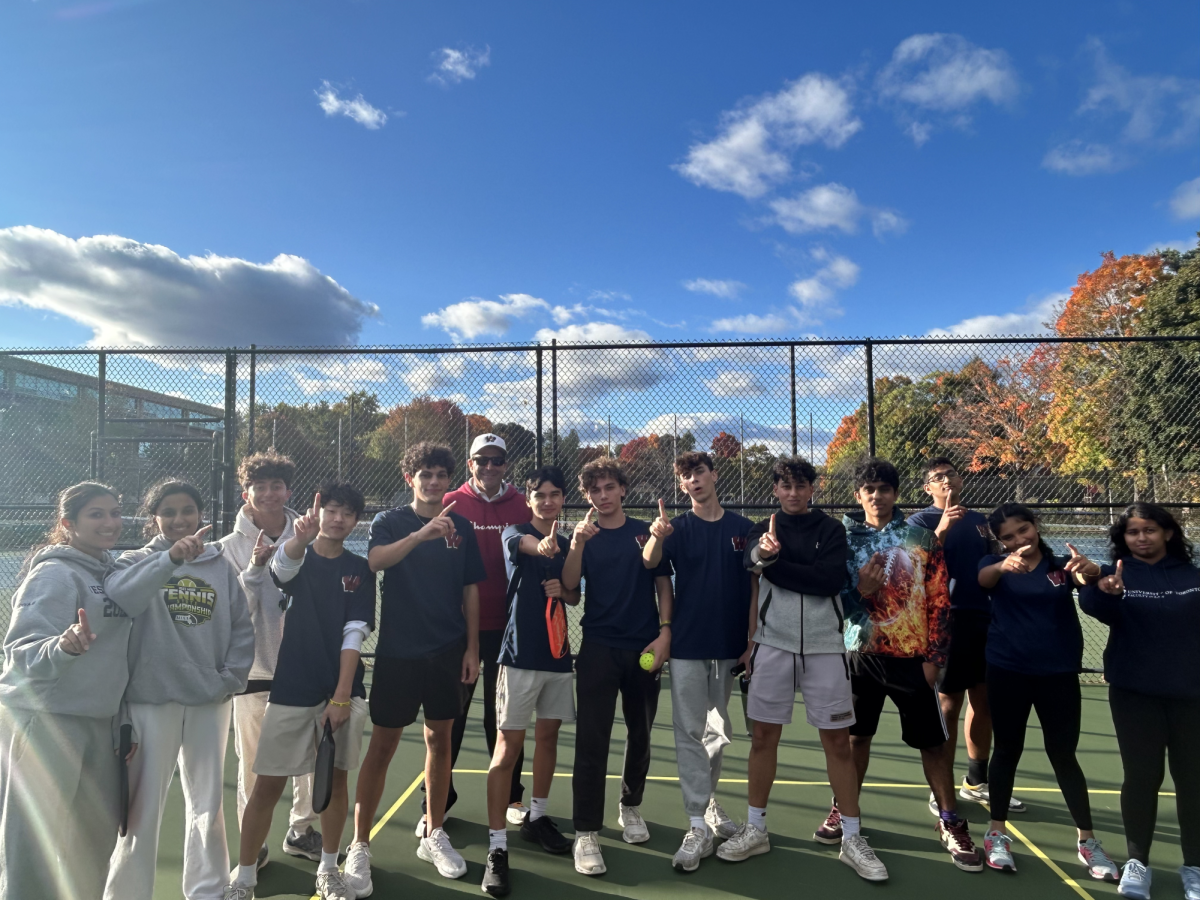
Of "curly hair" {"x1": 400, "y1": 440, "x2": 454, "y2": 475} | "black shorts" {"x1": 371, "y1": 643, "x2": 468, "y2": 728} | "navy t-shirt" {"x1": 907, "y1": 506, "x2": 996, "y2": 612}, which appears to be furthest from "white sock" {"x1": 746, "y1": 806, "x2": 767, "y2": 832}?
"curly hair" {"x1": 400, "y1": 440, "x2": 454, "y2": 475}

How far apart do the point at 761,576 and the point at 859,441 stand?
4563 millimetres

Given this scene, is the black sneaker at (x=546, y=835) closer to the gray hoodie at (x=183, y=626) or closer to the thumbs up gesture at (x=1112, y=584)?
the gray hoodie at (x=183, y=626)

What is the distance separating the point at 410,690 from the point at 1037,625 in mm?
2875

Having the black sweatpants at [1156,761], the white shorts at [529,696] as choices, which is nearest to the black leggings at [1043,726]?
the black sweatpants at [1156,761]

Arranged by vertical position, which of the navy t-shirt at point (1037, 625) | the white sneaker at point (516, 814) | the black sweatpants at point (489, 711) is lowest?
the white sneaker at point (516, 814)

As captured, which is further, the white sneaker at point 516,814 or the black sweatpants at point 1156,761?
the white sneaker at point 516,814

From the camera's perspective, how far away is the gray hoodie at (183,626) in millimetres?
2539

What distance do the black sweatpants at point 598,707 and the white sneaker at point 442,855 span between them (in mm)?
561

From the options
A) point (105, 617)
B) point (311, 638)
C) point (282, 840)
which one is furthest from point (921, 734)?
point (105, 617)

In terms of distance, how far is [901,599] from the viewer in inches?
132

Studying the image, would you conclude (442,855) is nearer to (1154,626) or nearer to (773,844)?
(773,844)

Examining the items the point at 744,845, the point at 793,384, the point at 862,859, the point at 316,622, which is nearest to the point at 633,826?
the point at 744,845

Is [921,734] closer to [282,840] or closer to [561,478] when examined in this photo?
[561,478]

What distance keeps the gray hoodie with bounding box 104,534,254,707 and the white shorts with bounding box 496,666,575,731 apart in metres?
1.11
